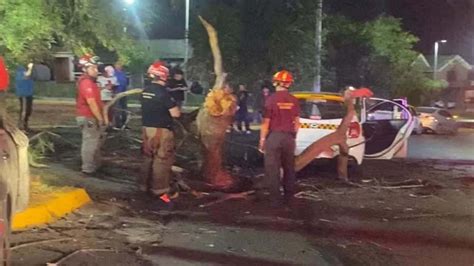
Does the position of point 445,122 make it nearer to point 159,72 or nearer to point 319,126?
point 319,126

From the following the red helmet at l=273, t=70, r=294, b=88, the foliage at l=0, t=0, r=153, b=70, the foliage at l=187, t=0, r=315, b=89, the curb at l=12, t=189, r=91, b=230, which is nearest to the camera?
the curb at l=12, t=189, r=91, b=230

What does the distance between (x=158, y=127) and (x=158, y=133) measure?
0.08 m

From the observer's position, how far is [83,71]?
12305 mm

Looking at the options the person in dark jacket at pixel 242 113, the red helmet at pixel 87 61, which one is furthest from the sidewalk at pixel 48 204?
the person in dark jacket at pixel 242 113

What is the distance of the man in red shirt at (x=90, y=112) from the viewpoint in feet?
39.3

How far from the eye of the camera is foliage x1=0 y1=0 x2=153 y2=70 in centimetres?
1066

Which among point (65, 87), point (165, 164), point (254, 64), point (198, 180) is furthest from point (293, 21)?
point (65, 87)

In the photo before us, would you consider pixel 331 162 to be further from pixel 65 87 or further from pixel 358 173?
pixel 65 87

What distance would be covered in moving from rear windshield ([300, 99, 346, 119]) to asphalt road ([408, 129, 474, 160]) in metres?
5.19

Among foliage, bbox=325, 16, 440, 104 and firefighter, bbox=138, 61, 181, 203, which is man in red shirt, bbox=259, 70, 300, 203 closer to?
firefighter, bbox=138, 61, 181, 203

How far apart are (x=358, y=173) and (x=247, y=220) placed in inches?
205

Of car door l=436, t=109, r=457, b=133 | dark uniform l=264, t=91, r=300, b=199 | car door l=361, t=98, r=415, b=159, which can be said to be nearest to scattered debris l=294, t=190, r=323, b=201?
dark uniform l=264, t=91, r=300, b=199

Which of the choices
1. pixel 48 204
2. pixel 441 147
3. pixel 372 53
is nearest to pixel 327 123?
pixel 48 204

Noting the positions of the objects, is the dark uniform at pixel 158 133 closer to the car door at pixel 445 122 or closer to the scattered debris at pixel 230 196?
the scattered debris at pixel 230 196
